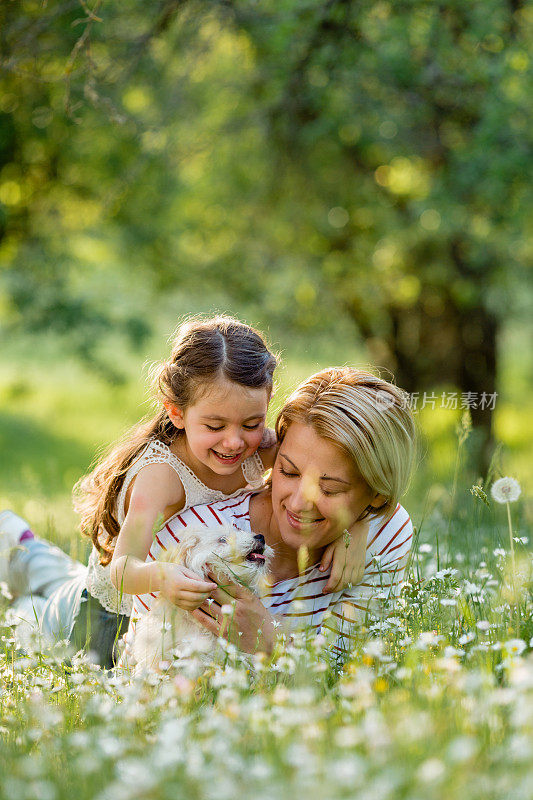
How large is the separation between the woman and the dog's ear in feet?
0.65

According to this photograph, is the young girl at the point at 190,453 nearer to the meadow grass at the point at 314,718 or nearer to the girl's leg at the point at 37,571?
the meadow grass at the point at 314,718

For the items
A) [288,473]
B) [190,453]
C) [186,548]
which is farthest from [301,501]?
[190,453]

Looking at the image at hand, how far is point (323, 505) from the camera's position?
3771mm

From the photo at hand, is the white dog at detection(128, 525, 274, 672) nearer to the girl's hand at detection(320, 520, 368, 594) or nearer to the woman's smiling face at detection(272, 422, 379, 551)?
the woman's smiling face at detection(272, 422, 379, 551)

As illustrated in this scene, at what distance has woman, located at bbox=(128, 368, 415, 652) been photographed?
12.1ft

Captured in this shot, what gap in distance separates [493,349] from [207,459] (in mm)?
8030

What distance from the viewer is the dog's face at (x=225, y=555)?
3.42 meters

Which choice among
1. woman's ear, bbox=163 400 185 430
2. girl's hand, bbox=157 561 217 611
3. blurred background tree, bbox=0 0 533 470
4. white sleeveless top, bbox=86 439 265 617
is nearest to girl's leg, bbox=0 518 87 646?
white sleeveless top, bbox=86 439 265 617

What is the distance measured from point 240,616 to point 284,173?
7.55 metres

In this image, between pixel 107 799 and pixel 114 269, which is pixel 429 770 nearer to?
pixel 107 799

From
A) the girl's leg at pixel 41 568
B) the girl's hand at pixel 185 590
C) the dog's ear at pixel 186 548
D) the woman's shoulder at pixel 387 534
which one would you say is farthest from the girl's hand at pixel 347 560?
the girl's leg at pixel 41 568

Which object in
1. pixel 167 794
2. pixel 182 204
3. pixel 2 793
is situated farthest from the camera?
pixel 182 204

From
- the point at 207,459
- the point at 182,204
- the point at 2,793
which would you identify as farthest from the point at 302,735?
the point at 182,204

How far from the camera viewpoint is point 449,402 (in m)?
8.26
